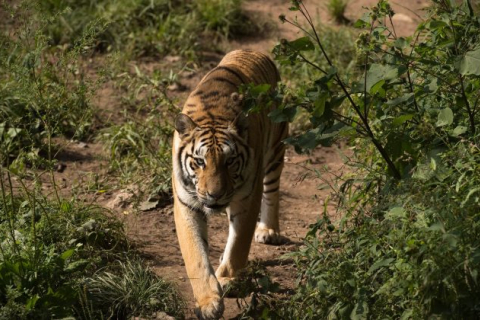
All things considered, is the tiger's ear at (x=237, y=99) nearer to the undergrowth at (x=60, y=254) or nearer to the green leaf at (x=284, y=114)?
the undergrowth at (x=60, y=254)

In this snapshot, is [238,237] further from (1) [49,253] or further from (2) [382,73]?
(2) [382,73]

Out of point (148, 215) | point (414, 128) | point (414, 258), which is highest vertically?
point (414, 128)

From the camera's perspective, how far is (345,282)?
4352 millimetres

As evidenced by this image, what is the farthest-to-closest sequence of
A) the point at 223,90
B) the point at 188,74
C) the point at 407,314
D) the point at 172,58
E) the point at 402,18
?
the point at 402,18, the point at 172,58, the point at 188,74, the point at 223,90, the point at 407,314

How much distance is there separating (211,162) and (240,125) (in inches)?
13.6

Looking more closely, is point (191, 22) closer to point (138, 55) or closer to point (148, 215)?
point (138, 55)

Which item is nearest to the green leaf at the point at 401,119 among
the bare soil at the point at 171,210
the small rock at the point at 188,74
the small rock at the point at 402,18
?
the bare soil at the point at 171,210

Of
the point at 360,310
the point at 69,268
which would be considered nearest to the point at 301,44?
the point at 360,310

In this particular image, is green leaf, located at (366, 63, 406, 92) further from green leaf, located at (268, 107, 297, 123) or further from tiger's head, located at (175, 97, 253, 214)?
tiger's head, located at (175, 97, 253, 214)

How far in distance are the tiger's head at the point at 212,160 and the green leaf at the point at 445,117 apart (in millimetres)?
1406

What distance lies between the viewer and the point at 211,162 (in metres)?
5.28

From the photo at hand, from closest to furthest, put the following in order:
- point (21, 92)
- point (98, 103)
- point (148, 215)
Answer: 1. point (21, 92)
2. point (148, 215)
3. point (98, 103)

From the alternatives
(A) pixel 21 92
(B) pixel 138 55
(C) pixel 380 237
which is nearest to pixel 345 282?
(C) pixel 380 237

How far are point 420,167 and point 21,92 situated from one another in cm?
223
